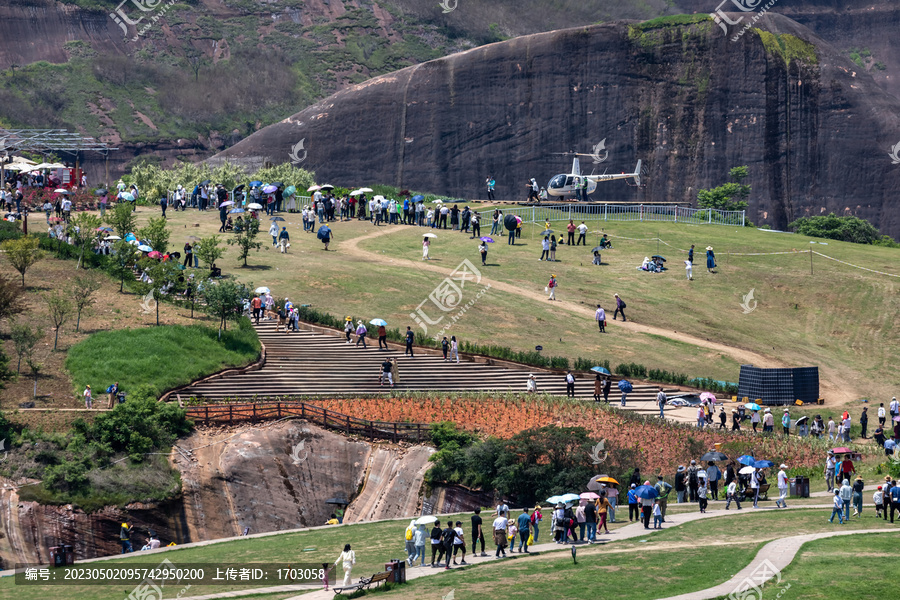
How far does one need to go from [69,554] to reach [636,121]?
216 ft

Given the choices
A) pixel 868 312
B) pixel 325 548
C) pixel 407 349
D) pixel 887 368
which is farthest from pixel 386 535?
pixel 868 312

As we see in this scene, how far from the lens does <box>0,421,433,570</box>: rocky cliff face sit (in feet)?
108

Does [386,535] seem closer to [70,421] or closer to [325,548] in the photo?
[325,548]

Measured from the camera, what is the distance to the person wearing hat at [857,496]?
27.6 metres

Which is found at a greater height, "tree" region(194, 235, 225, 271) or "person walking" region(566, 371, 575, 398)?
"tree" region(194, 235, 225, 271)

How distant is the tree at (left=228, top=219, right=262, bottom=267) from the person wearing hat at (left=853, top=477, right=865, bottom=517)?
1258 inches

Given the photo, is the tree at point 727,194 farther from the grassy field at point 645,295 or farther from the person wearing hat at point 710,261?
the person wearing hat at point 710,261

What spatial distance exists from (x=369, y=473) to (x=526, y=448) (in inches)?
226

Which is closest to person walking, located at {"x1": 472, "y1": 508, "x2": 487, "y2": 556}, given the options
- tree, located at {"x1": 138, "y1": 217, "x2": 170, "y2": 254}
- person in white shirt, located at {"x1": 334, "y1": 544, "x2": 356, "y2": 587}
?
person in white shirt, located at {"x1": 334, "y1": 544, "x2": 356, "y2": 587}

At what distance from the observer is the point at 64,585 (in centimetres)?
2639

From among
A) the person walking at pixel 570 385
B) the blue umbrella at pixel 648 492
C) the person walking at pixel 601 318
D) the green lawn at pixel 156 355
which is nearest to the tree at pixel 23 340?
the green lawn at pixel 156 355

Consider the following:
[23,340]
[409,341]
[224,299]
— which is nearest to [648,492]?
[409,341]

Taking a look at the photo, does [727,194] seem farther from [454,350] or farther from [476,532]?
[476,532]

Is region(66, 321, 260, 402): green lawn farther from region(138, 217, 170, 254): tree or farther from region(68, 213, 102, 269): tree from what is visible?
region(68, 213, 102, 269): tree
